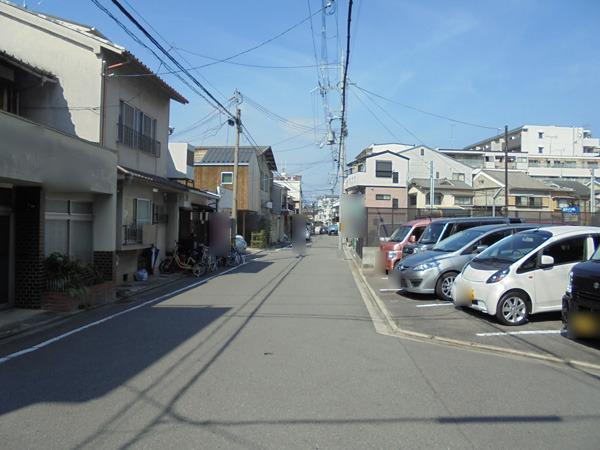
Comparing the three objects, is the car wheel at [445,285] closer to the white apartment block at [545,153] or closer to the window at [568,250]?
the window at [568,250]

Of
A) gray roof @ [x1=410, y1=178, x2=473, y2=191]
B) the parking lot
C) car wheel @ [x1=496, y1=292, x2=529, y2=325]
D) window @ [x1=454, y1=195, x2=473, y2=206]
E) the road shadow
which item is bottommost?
the road shadow

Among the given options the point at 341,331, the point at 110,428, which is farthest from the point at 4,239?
the point at 110,428

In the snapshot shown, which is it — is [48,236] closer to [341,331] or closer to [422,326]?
[341,331]

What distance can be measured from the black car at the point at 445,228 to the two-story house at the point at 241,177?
974 inches

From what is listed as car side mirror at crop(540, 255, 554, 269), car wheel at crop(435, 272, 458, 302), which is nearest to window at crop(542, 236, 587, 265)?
car side mirror at crop(540, 255, 554, 269)

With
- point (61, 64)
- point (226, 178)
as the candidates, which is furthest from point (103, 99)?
point (226, 178)

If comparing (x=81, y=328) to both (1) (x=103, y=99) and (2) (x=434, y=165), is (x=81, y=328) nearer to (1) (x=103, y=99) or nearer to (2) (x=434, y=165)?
(1) (x=103, y=99)

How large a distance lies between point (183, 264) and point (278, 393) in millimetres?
15083

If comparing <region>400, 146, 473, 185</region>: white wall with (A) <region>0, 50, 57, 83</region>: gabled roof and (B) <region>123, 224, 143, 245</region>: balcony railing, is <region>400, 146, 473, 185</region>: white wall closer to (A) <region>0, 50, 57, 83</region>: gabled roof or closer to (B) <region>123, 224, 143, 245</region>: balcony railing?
(B) <region>123, 224, 143, 245</region>: balcony railing

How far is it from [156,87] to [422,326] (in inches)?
561

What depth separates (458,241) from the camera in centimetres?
1359

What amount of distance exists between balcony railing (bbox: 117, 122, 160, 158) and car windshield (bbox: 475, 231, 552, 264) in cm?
1174

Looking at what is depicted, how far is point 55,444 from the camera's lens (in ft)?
13.9

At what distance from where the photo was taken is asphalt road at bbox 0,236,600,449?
4410 mm
